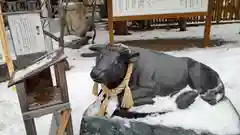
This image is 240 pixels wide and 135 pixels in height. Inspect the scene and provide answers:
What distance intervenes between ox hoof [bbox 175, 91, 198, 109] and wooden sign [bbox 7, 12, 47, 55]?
185cm

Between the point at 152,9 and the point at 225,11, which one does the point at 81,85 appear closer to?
the point at 152,9

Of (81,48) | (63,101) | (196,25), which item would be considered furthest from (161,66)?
(196,25)

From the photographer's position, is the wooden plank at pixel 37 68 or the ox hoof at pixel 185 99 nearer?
the wooden plank at pixel 37 68

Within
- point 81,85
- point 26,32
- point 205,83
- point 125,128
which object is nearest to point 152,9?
point 81,85

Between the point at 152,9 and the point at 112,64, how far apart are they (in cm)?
247

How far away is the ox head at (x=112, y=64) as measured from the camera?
60.1 inches

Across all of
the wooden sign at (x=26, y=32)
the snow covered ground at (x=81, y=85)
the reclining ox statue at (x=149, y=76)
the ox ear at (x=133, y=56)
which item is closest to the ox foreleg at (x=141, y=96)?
the reclining ox statue at (x=149, y=76)

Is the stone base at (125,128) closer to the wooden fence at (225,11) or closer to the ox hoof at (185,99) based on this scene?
the ox hoof at (185,99)

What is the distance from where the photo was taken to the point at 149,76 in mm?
1732

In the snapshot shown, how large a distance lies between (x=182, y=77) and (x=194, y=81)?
0.11m

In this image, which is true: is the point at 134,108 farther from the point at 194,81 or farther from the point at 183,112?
the point at 194,81

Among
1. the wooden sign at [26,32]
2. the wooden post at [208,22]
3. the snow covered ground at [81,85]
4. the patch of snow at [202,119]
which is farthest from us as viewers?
the wooden post at [208,22]

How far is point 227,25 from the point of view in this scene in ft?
20.2

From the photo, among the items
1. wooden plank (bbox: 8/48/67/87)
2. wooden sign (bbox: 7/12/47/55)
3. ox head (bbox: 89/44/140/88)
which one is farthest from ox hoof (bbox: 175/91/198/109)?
wooden sign (bbox: 7/12/47/55)
